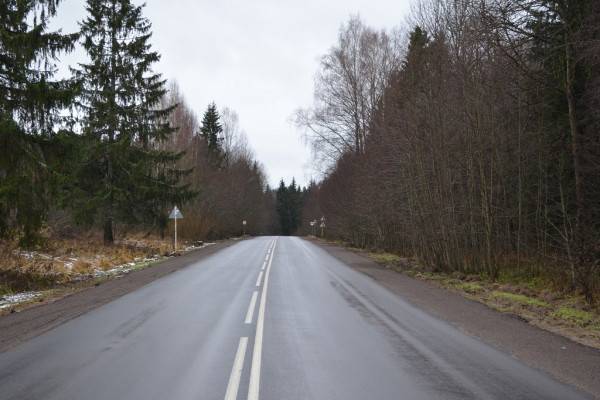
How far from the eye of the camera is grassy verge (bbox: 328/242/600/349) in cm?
889

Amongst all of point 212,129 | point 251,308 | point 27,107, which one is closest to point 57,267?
point 27,107

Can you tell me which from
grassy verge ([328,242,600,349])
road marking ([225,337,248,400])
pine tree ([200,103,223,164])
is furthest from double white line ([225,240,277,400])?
pine tree ([200,103,223,164])

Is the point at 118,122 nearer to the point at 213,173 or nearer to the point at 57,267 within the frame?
the point at 57,267

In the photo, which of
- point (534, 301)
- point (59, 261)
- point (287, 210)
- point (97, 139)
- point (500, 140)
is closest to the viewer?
point (534, 301)

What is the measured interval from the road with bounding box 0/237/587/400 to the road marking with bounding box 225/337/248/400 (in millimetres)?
14

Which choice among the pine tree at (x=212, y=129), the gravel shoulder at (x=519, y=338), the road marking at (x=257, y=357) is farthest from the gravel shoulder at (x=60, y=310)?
the pine tree at (x=212, y=129)

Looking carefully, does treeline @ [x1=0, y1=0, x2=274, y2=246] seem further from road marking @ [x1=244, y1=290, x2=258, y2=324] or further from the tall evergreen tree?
the tall evergreen tree

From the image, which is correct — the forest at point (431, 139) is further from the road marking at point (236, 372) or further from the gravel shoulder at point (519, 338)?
the road marking at point (236, 372)

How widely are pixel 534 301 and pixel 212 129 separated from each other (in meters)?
59.0

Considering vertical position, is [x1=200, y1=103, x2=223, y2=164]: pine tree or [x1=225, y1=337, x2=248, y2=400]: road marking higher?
[x1=200, y1=103, x2=223, y2=164]: pine tree

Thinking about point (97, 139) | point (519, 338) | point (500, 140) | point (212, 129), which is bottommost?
point (519, 338)

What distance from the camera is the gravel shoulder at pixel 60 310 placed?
8.27m

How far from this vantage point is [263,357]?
654 centimetres

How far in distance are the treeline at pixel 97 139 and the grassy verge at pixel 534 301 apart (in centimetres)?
1201
